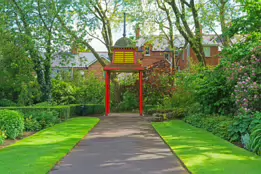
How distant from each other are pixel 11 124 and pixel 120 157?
578 cm

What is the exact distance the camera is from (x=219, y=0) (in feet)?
80.7

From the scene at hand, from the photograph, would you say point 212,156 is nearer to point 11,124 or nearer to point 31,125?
point 11,124

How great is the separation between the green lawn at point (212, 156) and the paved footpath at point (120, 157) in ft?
1.05

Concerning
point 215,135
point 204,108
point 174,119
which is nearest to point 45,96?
point 174,119

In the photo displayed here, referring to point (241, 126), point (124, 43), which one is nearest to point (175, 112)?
point (124, 43)

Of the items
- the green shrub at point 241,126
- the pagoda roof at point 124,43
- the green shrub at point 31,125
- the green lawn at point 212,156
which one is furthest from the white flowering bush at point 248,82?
the pagoda roof at point 124,43

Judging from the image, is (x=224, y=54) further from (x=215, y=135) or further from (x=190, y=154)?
(x=190, y=154)

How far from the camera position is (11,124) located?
13000 mm

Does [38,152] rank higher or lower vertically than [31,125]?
lower

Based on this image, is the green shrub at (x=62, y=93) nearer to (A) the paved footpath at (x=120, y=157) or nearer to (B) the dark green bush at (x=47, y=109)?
(B) the dark green bush at (x=47, y=109)

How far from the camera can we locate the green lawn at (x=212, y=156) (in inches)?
291

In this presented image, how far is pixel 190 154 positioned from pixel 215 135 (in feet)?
14.8

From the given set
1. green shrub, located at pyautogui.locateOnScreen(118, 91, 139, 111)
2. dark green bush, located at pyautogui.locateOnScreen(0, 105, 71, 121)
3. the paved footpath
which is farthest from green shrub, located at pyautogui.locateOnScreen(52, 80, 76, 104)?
the paved footpath

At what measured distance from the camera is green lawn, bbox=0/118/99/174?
7586 mm
